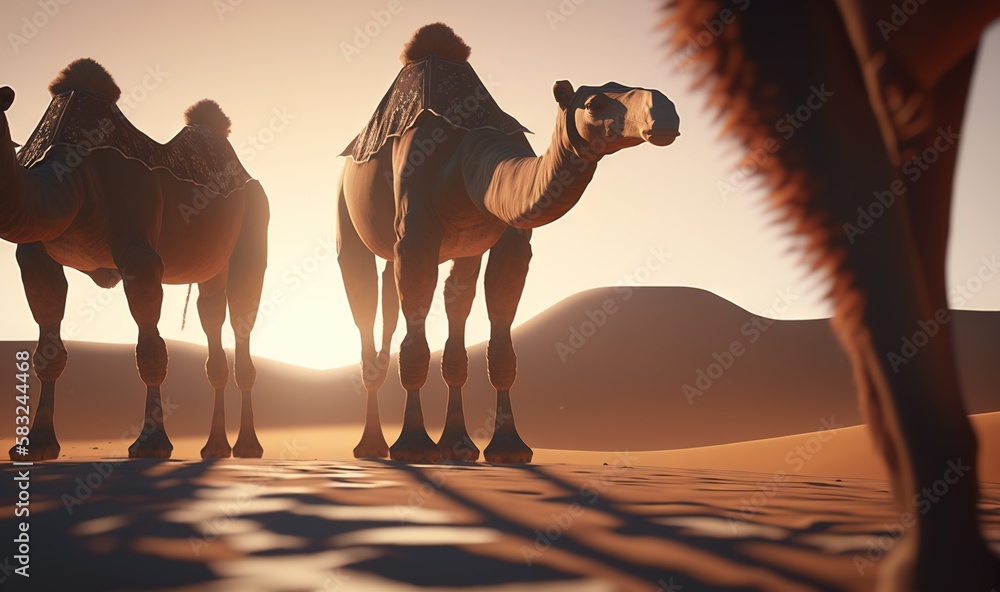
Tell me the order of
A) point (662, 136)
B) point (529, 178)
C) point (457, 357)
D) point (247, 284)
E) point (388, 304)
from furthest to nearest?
point (247, 284) → point (388, 304) → point (457, 357) → point (529, 178) → point (662, 136)

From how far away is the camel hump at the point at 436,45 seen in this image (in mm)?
7617

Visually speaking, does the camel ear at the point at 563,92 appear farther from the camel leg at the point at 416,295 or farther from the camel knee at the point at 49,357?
the camel knee at the point at 49,357

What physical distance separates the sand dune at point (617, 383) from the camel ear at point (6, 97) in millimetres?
17397

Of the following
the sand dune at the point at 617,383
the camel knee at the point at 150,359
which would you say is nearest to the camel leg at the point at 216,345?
the camel knee at the point at 150,359

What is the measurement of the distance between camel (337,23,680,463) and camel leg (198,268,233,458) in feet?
6.31

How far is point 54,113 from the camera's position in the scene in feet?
24.3

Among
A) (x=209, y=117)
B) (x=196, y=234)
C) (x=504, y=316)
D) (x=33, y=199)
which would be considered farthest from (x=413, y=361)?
(x=209, y=117)

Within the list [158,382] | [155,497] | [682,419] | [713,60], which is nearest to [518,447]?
[158,382]

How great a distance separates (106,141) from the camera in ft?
23.7

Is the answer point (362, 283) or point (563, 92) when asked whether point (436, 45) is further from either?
point (563, 92)

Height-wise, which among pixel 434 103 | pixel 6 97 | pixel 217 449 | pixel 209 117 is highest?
pixel 209 117

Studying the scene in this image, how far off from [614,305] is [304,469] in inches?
1255

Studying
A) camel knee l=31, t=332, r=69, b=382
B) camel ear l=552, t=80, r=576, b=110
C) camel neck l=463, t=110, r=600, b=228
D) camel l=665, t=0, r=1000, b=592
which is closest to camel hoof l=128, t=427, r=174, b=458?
camel knee l=31, t=332, r=69, b=382

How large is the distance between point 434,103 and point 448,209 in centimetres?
→ 100
